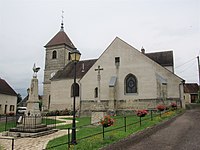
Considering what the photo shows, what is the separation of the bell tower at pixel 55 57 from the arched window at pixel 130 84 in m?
16.5

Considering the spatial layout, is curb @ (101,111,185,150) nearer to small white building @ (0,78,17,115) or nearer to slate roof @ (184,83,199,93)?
small white building @ (0,78,17,115)

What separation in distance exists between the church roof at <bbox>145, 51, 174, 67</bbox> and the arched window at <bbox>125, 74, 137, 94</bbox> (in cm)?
709

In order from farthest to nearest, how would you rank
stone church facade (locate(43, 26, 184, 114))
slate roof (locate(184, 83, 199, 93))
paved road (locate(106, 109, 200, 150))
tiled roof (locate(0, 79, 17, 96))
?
slate roof (locate(184, 83, 199, 93)), tiled roof (locate(0, 79, 17, 96)), stone church facade (locate(43, 26, 184, 114)), paved road (locate(106, 109, 200, 150))

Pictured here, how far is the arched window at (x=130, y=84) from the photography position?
2494 cm

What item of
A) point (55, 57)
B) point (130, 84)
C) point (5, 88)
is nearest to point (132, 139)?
point (130, 84)

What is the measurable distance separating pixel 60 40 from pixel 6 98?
15.3m

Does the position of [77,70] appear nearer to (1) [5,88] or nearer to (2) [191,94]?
(1) [5,88]

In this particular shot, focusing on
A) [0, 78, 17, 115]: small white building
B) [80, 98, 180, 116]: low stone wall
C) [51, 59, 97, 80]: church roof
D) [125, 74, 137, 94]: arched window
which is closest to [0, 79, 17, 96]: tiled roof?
[0, 78, 17, 115]: small white building

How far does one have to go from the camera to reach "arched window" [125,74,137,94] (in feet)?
81.8

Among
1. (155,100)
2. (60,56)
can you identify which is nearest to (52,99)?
(60,56)

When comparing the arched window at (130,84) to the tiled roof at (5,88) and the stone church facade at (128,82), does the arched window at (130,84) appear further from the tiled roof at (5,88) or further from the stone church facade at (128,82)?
the tiled roof at (5,88)

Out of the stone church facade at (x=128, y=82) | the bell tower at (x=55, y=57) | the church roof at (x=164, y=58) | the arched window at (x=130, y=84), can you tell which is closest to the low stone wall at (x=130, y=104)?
the stone church facade at (x=128, y=82)

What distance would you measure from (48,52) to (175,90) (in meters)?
26.6

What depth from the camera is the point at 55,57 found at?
39.2 m
